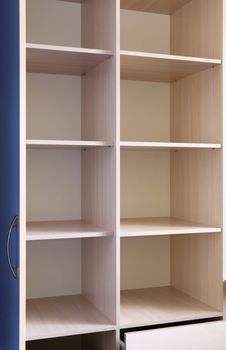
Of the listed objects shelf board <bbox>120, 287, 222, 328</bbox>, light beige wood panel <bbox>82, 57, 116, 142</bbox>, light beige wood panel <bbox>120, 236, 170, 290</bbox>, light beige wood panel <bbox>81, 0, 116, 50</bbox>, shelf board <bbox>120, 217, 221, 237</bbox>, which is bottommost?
shelf board <bbox>120, 287, 222, 328</bbox>

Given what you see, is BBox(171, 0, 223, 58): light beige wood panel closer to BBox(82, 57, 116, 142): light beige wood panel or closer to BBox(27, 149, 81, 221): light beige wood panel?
BBox(82, 57, 116, 142): light beige wood panel

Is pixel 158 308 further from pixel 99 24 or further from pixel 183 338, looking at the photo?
pixel 99 24

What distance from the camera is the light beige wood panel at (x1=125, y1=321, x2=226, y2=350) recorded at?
189 cm

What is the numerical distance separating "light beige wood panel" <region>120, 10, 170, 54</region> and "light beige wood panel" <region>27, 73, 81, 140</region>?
36 centimetres

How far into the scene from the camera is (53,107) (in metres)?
2.40

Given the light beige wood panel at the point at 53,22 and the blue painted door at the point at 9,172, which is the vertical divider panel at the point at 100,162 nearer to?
the light beige wood panel at the point at 53,22

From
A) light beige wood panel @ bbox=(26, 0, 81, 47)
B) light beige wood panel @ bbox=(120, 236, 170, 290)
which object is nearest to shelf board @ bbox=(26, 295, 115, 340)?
light beige wood panel @ bbox=(120, 236, 170, 290)

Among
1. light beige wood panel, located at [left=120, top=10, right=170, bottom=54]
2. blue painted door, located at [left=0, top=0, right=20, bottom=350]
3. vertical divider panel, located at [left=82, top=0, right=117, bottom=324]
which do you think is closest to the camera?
blue painted door, located at [left=0, top=0, right=20, bottom=350]

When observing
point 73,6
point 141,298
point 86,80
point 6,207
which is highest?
point 73,6

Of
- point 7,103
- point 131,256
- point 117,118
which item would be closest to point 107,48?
point 117,118

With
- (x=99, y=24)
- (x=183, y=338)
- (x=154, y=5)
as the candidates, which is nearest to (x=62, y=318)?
(x=183, y=338)

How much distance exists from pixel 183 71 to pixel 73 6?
2.11ft

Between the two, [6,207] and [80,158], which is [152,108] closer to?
[80,158]

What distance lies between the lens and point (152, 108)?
8.48ft
